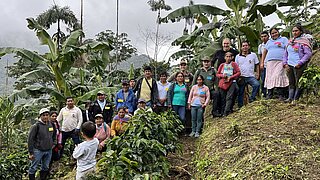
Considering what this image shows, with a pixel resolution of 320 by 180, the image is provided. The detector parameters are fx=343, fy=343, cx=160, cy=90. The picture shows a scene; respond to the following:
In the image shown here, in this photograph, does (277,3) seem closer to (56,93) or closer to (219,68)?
(219,68)

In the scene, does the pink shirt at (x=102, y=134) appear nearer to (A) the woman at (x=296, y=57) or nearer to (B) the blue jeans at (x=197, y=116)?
(B) the blue jeans at (x=197, y=116)

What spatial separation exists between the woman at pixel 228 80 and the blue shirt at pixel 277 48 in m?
0.60

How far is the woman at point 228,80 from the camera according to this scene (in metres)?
6.10

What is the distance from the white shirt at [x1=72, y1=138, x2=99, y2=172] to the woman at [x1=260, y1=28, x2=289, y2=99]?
3376 millimetres

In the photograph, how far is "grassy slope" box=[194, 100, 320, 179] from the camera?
3.24 metres

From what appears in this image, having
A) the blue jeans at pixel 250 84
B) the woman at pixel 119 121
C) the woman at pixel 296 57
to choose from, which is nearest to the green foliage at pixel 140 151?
the woman at pixel 119 121

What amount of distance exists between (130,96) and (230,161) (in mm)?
3145

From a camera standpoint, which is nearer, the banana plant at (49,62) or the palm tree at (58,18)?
the banana plant at (49,62)

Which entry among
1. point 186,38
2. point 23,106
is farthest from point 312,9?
point 23,106

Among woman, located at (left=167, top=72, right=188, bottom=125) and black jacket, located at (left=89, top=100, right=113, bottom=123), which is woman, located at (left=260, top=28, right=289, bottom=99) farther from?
black jacket, located at (left=89, top=100, right=113, bottom=123)

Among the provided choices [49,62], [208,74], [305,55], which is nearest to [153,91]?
[208,74]

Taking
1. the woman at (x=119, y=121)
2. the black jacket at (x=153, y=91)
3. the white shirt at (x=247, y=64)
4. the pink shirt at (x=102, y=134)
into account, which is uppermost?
the white shirt at (x=247, y=64)

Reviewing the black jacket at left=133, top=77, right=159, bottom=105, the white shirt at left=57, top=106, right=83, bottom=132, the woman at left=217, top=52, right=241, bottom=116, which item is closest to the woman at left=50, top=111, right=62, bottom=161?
the white shirt at left=57, top=106, right=83, bottom=132

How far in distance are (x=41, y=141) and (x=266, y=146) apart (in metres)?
3.77
